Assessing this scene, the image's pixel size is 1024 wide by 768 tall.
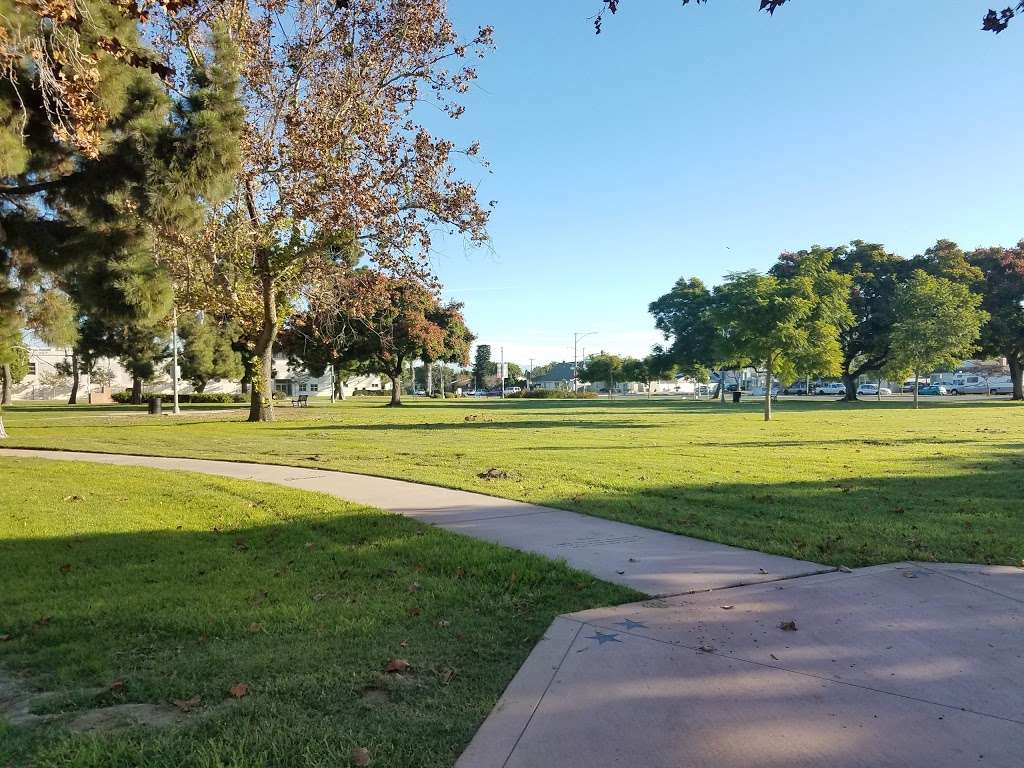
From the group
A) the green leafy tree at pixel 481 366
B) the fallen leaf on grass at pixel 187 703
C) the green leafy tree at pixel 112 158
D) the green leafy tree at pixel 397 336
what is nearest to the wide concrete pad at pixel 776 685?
the fallen leaf on grass at pixel 187 703

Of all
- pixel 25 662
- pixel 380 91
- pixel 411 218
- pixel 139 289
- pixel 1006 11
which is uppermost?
pixel 380 91

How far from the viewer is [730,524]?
25.2 ft

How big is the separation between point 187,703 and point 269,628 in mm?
1104

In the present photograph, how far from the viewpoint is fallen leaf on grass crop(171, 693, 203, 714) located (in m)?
3.58

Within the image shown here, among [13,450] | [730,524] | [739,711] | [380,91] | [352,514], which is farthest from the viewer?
[380,91]

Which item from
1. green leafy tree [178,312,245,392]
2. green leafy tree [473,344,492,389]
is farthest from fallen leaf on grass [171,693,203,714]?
green leafy tree [473,344,492,389]

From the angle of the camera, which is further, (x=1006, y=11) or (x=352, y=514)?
(x=352, y=514)

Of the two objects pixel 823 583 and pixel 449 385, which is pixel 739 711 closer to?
pixel 823 583

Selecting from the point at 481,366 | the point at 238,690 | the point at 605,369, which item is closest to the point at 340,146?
the point at 238,690

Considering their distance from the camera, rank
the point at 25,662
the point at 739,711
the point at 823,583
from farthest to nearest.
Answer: the point at 823,583 → the point at 25,662 → the point at 739,711

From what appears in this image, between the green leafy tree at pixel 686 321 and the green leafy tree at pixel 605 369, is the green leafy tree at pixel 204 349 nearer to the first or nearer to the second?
the green leafy tree at pixel 686 321

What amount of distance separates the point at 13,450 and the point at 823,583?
57.1ft

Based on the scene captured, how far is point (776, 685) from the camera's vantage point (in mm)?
3717

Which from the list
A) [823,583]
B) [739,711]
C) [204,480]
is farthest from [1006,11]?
[204,480]
